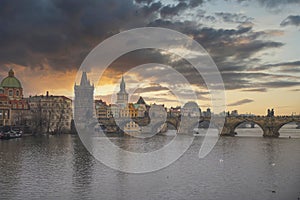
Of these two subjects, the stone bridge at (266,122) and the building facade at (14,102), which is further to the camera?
the building facade at (14,102)

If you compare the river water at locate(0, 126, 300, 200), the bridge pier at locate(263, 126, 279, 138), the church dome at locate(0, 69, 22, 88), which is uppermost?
the church dome at locate(0, 69, 22, 88)

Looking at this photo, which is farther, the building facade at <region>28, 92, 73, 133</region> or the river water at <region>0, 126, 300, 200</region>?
the building facade at <region>28, 92, 73, 133</region>

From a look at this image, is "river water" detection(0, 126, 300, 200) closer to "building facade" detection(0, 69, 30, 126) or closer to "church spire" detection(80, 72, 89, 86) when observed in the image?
"building facade" detection(0, 69, 30, 126)

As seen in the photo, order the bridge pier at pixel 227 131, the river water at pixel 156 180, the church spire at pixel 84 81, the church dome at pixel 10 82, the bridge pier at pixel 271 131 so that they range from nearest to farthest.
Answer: the river water at pixel 156 180 < the bridge pier at pixel 271 131 < the bridge pier at pixel 227 131 < the church dome at pixel 10 82 < the church spire at pixel 84 81

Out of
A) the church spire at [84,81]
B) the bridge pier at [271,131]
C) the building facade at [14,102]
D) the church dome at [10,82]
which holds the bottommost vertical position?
the bridge pier at [271,131]

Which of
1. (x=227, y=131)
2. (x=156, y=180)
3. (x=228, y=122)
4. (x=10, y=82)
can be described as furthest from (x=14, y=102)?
(x=156, y=180)

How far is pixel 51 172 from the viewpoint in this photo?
35.8m

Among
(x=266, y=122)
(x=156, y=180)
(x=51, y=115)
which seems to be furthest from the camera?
(x=51, y=115)

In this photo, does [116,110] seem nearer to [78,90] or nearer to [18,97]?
[78,90]

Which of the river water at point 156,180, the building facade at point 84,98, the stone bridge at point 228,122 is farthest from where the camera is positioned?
the building facade at point 84,98

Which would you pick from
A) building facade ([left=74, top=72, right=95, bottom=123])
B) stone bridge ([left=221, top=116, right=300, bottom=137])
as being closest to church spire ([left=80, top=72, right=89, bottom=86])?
building facade ([left=74, top=72, right=95, bottom=123])

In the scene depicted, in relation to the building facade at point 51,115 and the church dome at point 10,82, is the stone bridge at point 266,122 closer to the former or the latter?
the building facade at point 51,115

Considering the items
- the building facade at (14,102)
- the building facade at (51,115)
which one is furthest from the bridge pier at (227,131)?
the building facade at (14,102)

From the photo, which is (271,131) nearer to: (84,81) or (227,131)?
(227,131)
